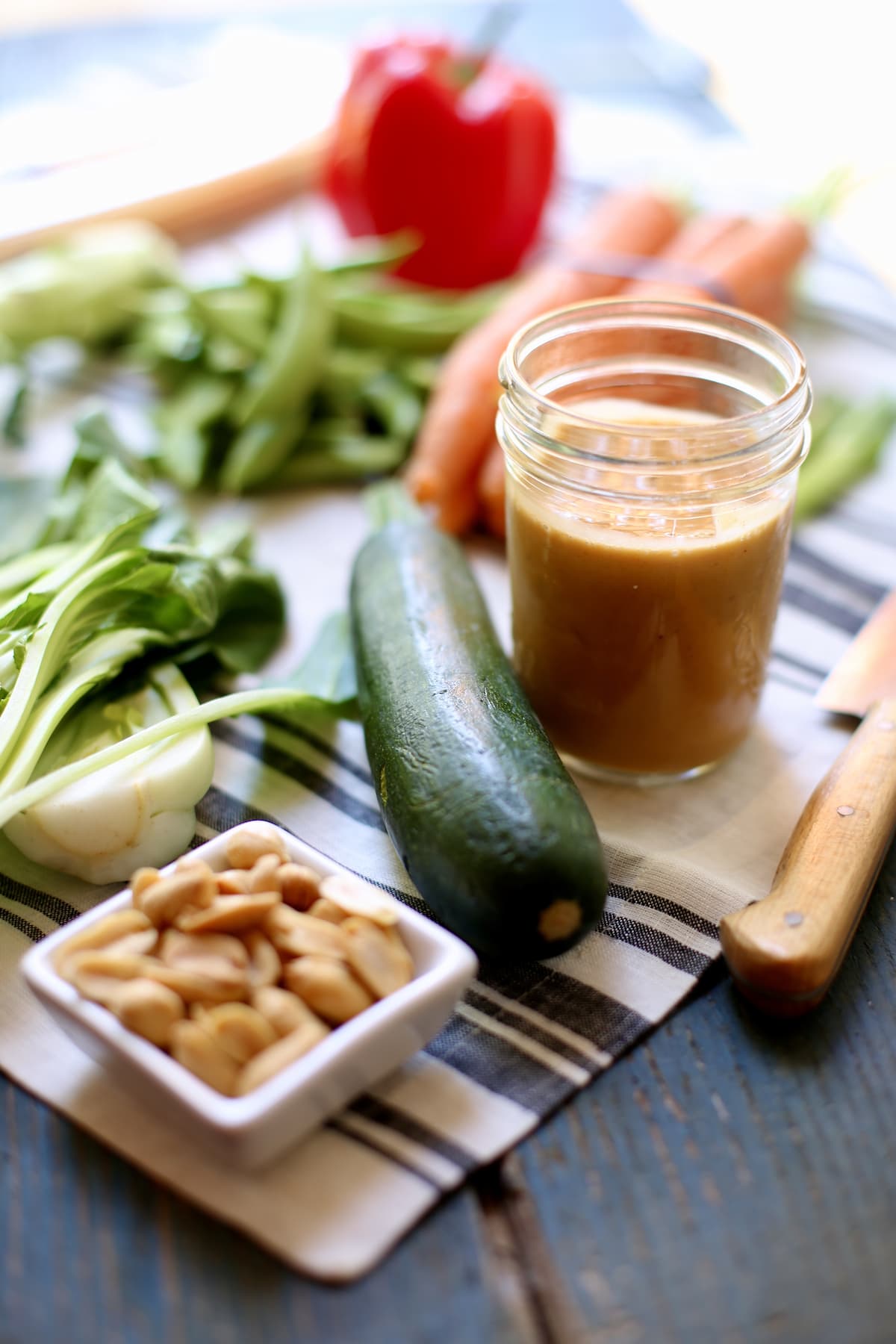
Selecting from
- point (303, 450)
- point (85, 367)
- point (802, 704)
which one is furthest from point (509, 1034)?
point (85, 367)

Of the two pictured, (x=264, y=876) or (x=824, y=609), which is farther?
(x=824, y=609)

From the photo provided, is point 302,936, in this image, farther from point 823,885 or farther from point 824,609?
point 824,609

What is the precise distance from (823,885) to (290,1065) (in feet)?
1.40

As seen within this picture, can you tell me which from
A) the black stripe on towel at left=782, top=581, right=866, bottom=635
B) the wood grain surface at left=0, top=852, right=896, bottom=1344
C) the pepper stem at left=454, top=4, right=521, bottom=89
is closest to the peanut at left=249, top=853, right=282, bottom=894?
the wood grain surface at left=0, top=852, right=896, bottom=1344

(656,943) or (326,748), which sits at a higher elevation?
(656,943)

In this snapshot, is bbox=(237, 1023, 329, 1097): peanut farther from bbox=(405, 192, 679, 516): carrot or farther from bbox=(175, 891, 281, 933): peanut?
bbox=(405, 192, 679, 516): carrot

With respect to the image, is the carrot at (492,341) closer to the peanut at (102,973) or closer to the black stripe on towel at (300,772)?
the black stripe on towel at (300,772)

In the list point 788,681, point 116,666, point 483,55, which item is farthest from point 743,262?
point 116,666

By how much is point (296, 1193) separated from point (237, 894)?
212mm

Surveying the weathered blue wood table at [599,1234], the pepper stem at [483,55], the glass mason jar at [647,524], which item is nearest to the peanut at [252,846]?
the weathered blue wood table at [599,1234]

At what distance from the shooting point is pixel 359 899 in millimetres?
892

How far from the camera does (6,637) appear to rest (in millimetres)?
1110

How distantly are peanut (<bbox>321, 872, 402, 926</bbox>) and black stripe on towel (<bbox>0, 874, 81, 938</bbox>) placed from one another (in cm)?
27

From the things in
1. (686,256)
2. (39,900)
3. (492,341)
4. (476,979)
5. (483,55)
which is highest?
(483,55)
